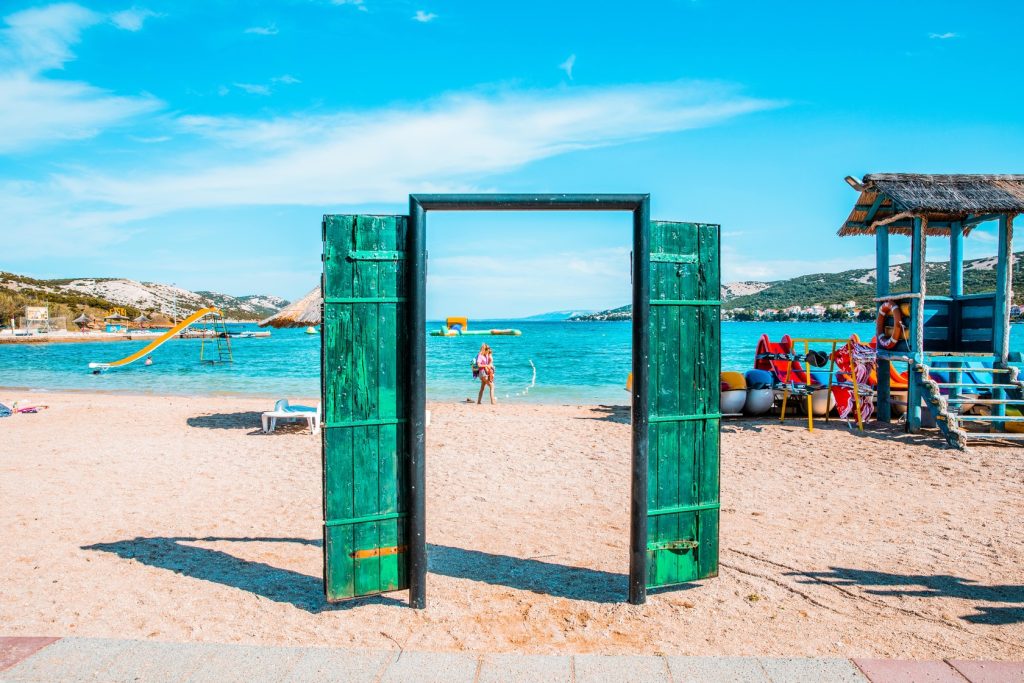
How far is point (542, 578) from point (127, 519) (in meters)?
4.24

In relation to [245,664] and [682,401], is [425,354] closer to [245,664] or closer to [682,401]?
[682,401]

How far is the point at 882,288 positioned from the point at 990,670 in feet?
36.2

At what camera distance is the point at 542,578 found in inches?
203

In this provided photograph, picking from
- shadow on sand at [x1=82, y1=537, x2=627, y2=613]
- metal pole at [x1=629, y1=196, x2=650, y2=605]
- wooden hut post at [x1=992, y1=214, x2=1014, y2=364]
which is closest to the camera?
metal pole at [x1=629, y1=196, x2=650, y2=605]

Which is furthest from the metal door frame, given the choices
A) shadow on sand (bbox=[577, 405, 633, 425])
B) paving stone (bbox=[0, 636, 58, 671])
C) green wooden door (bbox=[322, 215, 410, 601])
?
shadow on sand (bbox=[577, 405, 633, 425])

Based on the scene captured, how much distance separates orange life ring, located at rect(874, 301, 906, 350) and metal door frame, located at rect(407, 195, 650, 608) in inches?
377

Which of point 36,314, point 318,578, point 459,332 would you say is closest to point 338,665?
point 318,578

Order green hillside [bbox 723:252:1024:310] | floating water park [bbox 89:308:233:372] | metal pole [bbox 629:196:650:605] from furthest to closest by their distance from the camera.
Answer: green hillside [bbox 723:252:1024:310], floating water park [bbox 89:308:233:372], metal pole [bbox 629:196:650:605]

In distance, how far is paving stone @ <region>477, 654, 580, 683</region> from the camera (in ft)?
11.5

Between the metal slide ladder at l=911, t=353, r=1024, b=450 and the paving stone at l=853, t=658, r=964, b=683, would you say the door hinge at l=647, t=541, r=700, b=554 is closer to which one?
the paving stone at l=853, t=658, r=964, b=683

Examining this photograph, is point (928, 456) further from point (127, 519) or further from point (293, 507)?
point (127, 519)

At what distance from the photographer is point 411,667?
3604 millimetres

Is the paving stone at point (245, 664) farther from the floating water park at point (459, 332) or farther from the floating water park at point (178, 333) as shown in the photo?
the floating water park at point (459, 332)

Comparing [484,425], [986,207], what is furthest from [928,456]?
[484,425]
